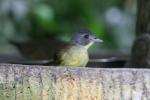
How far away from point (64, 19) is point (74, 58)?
4.44m

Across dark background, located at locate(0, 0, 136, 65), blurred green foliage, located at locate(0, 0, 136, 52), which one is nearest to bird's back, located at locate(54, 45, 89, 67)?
dark background, located at locate(0, 0, 136, 65)

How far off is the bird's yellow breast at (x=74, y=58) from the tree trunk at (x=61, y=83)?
6.31ft

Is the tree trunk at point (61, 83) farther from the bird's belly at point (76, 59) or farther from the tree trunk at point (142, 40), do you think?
the tree trunk at point (142, 40)

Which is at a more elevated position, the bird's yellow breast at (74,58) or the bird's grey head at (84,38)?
the bird's grey head at (84,38)

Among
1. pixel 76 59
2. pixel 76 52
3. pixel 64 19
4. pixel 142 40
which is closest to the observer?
pixel 76 59

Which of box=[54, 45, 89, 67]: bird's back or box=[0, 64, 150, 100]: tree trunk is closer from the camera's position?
box=[0, 64, 150, 100]: tree trunk

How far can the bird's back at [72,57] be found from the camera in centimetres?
566

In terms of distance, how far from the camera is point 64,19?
1010cm

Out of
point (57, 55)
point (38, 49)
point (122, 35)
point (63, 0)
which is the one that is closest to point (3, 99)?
point (57, 55)

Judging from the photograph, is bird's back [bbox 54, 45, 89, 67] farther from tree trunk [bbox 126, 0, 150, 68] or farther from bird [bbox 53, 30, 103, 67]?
tree trunk [bbox 126, 0, 150, 68]

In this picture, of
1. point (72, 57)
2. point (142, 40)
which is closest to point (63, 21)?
point (142, 40)

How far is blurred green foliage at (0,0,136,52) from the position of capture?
980cm

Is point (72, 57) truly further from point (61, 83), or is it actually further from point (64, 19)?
point (64, 19)

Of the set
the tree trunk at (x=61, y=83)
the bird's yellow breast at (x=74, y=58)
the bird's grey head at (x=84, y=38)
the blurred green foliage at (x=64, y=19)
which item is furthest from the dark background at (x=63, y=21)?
the tree trunk at (x=61, y=83)
